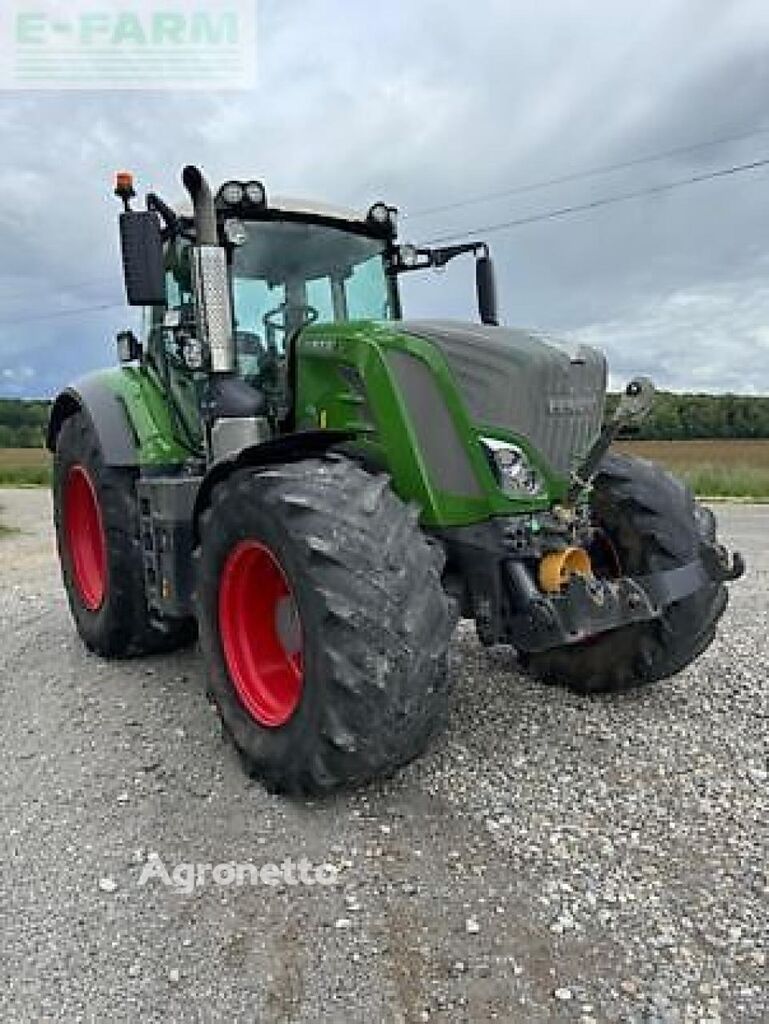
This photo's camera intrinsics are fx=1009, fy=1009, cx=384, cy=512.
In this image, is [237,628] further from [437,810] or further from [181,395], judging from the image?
[181,395]

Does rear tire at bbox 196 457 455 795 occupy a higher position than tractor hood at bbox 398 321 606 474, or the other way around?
tractor hood at bbox 398 321 606 474

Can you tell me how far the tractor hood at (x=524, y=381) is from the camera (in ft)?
12.2

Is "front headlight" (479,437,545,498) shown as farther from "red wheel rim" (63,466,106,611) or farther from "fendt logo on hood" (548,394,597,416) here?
"red wheel rim" (63,466,106,611)

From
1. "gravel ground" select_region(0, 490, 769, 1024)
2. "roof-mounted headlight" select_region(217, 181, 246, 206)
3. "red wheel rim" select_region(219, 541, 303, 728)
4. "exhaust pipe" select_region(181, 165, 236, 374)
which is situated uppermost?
"roof-mounted headlight" select_region(217, 181, 246, 206)

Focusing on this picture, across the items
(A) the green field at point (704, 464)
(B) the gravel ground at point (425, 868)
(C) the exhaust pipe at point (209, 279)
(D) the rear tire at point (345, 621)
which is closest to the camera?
(B) the gravel ground at point (425, 868)

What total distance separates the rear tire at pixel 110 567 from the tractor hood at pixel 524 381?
1.96 m

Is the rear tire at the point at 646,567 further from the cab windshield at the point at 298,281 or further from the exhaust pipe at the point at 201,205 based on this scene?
the exhaust pipe at the point at 201,205

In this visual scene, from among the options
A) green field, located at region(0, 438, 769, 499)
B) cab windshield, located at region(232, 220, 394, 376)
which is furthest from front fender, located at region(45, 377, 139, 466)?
green field, located at region(0, 438, 769, 499)

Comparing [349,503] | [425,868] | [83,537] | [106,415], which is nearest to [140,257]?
[106,415]

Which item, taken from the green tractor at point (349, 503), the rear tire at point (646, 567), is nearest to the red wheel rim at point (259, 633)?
the green tractor at point (349, 503)

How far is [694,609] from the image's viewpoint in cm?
415

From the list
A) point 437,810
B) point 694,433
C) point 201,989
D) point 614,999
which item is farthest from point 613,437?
point 694,433

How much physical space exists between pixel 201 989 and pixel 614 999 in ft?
3.53

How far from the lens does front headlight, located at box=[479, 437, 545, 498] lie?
368 centimetres
